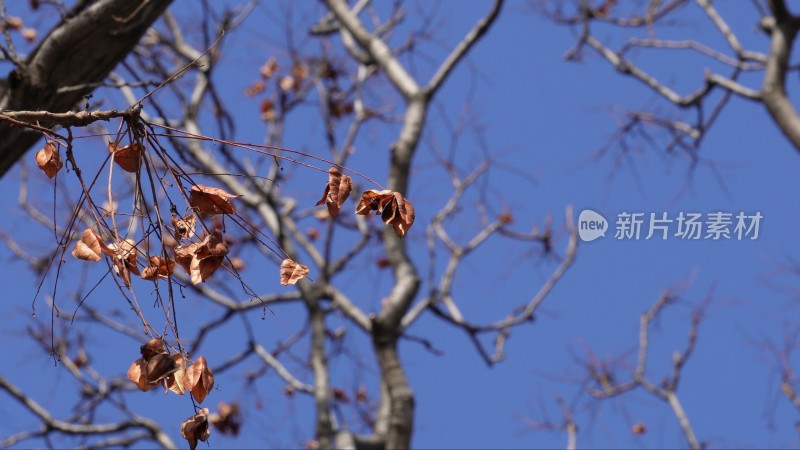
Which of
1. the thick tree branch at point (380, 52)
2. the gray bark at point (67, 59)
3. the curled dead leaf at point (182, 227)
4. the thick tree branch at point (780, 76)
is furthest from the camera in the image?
the thick tree branch at point (380, 52)

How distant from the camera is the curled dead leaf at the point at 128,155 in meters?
2.04

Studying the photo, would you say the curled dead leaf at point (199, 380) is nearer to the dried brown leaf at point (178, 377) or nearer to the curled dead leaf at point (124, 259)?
the dried brown leaf at point (178, 377)

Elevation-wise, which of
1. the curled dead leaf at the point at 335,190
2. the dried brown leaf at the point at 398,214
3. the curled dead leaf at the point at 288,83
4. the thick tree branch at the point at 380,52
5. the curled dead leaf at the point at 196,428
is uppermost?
the curled dead leaf at the point at 288,83

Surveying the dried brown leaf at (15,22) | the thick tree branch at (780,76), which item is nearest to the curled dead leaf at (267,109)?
the dried brown leaf at (15,22)

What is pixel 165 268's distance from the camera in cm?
222

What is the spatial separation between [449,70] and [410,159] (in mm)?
721

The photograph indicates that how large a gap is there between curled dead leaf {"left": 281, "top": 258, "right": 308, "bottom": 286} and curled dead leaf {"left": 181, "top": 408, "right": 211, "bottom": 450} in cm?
36

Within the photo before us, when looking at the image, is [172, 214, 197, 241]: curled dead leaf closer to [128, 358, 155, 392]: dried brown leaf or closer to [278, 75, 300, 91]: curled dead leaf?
[128, 358, 155, 392]: dried brown leaf

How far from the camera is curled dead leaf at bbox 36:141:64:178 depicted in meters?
2.05

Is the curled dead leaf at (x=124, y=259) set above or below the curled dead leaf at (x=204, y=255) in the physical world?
above

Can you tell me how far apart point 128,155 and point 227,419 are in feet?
21.6

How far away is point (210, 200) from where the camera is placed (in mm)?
2059

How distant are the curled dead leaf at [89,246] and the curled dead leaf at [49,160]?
16 centimetres
